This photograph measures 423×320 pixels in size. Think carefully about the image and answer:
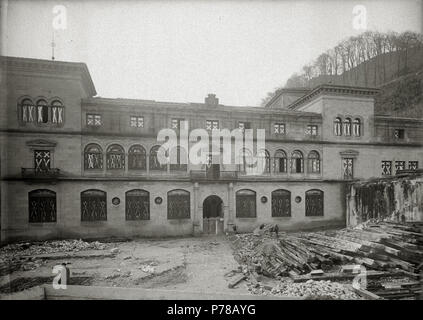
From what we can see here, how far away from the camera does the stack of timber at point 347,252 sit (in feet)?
39.6

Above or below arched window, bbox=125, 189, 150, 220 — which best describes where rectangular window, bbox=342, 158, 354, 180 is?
above

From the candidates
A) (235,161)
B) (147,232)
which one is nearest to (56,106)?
(147,232)

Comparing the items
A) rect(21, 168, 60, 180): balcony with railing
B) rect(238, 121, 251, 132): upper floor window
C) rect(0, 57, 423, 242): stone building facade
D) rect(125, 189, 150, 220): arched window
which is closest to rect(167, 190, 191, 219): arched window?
rect(0, 57, 423, 242): stone building facade

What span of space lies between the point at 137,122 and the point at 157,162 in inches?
151

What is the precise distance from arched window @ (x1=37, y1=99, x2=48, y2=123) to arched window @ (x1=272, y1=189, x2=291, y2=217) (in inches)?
786

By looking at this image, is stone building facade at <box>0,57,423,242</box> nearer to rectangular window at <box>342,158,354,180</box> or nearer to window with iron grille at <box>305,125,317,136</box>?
window with iron grille at <box>305,125,317,136</box>

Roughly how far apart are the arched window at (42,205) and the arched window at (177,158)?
9.44m

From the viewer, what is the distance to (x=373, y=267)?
1198 centimetres

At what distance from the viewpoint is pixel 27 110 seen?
18.9 metres

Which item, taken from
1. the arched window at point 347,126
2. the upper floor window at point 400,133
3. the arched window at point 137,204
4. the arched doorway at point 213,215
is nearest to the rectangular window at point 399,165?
the upper floor window at point 400,133

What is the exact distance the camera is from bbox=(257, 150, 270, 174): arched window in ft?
73.5

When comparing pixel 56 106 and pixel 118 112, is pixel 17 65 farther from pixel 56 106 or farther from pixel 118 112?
pixel 118 112

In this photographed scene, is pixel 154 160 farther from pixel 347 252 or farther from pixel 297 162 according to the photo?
pixel 347 252

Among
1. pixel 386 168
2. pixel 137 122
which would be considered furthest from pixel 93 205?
pixel 386 168
